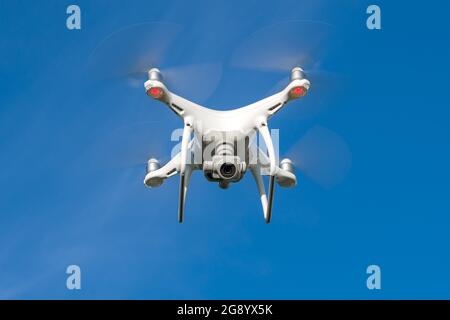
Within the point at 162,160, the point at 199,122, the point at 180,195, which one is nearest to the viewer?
the point at 180,195

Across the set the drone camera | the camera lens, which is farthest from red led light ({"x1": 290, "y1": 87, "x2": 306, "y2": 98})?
the drone camera

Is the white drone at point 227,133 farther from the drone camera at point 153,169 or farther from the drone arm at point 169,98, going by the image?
the drone camera at point 153,169

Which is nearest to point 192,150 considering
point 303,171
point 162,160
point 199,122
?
point 199,122

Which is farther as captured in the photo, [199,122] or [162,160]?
[162,160]

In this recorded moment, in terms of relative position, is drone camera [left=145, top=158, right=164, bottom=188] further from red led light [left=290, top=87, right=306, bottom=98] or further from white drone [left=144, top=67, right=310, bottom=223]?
red led light [left=290, top=87, right=306, bottom=98]

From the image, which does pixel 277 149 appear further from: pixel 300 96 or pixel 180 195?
pixel 180 195
